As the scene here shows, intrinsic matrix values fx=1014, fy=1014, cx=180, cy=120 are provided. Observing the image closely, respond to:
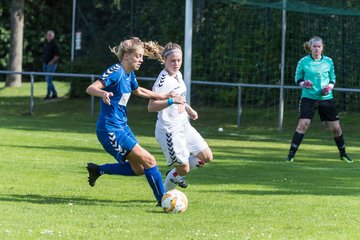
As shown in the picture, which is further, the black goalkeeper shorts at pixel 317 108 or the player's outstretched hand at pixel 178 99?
the black goalkeeper shorts at pixel 317 108

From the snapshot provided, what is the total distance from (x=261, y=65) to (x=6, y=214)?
17.2 meters

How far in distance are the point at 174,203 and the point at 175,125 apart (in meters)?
1.18

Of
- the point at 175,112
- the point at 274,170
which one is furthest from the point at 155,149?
the point at 175,112

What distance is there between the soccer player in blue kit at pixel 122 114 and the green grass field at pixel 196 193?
0.43 m

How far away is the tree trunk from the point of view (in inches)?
1324

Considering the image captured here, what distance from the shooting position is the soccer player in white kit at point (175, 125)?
10.9m

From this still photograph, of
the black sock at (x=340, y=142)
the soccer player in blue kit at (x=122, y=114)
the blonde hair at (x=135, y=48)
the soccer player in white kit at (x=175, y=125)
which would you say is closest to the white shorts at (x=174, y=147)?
the soccer player in white kit at (x=175, y=125)

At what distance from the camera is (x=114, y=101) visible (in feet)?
35.2

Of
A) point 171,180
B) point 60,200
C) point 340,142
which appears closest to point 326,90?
point 340,142

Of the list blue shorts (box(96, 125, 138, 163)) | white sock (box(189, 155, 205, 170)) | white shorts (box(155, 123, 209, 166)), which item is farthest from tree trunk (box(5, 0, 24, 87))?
blue shorts (box(96, 125, 138, 163))

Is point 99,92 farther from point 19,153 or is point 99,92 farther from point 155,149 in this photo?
point 155,149

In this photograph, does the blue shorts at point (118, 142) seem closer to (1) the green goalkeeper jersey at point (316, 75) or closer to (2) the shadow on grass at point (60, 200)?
(2) the shadow on grass at point (60, 200)

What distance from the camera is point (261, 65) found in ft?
86.3

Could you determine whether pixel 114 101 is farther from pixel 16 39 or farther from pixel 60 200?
pixel 16 39
